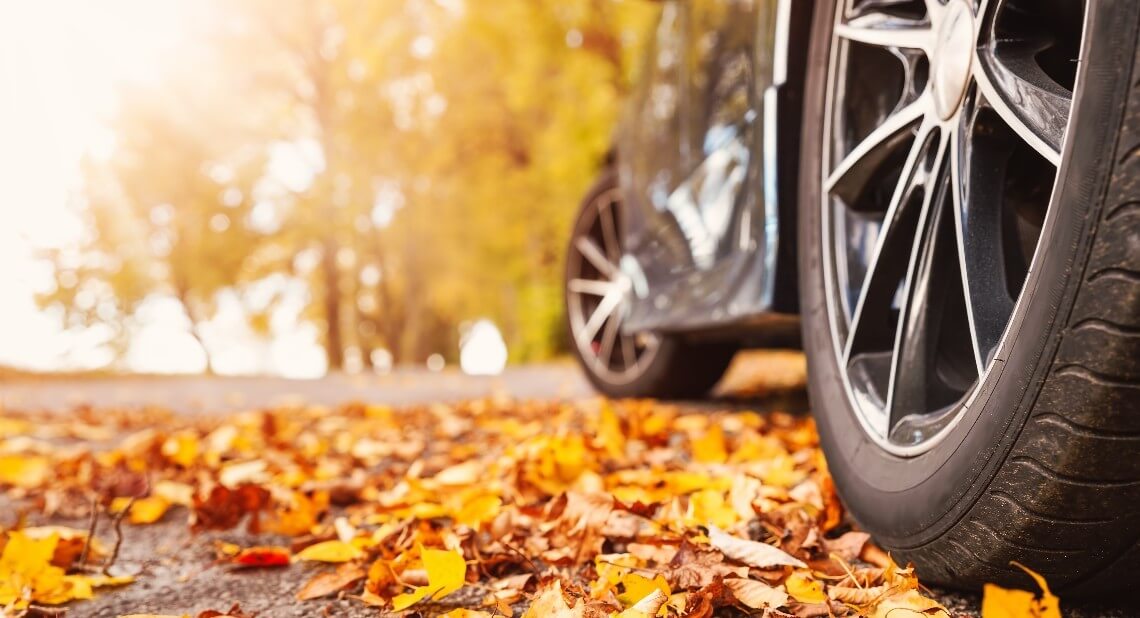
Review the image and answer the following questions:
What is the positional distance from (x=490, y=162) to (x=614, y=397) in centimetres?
1124

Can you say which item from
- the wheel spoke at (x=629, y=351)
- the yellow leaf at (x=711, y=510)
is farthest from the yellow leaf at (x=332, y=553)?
the wheel spoke at (x=629, y=351)

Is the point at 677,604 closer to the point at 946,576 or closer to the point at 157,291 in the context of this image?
the point at 946,576

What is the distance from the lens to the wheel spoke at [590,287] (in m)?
3.92

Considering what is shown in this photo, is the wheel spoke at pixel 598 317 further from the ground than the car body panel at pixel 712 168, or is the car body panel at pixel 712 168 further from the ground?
the car body panel at pixel 712 168

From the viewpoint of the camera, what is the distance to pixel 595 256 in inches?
155

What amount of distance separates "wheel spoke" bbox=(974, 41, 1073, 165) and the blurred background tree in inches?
363

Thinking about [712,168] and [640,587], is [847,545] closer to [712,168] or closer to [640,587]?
[640,587]

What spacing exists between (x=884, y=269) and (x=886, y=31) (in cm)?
41

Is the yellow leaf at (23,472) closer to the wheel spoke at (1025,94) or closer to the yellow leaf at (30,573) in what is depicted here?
the yellow leaf at (30,573)

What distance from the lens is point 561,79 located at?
10.3 meters

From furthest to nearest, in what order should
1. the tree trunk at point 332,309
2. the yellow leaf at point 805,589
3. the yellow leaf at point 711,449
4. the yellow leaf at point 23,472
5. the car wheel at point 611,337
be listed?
the tree trunk at point 332,309 → the car wheel at point 611,337 → the yellow leaf at point 23,472 → the yellow leaf at point 711,449 → the yellow leaf at point 805,589

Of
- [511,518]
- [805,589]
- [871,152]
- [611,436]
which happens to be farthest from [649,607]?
[611,436]

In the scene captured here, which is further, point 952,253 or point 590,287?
point 590,287

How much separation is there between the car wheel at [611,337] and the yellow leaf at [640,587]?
7.23 ft
